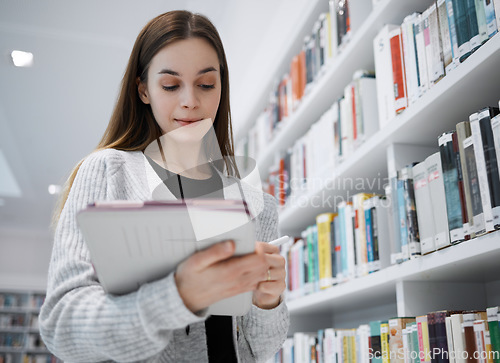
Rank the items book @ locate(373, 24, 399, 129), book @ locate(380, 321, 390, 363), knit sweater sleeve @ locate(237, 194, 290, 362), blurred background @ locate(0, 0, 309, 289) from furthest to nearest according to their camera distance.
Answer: blurred background @ locate(0, 0, 309, 289)
book @ locate(373, 24, 399, 129)
book @ locate(380, 321, 390, 363)
knit sweater sleeve @ locate(237, 194, 290, 362)

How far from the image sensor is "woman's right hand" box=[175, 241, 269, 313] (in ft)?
2.03

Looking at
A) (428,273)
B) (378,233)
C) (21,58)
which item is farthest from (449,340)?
(21,58)

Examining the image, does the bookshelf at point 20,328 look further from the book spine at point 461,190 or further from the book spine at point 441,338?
the book spine at point 461,190

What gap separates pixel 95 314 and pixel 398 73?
112 cm

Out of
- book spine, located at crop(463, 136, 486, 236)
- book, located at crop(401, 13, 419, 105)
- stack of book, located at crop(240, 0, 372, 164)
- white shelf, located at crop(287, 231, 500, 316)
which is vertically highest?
stack of book, located at crop(240, 0, 372, 164)

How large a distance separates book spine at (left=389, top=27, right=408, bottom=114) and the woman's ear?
2.48 ft

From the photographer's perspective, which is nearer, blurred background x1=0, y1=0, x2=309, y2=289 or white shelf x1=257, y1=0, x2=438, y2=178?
white shelf x1=257, y1=0, x2=438, y2=178

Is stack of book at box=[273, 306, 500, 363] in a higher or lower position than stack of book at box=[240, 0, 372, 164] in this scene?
lower

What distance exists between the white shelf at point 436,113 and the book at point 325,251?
5.2 inches

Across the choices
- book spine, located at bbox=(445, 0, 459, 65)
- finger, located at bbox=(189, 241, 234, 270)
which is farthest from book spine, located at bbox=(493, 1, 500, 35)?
finger, located at bbox=(189, 241, 234, 270)

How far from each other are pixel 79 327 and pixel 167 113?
1.55 ft

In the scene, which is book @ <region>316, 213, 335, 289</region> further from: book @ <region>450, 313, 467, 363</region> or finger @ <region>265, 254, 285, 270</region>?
finger @ <region>265, 254, 285, 270</region>

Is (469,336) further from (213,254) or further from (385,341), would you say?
(213,254)

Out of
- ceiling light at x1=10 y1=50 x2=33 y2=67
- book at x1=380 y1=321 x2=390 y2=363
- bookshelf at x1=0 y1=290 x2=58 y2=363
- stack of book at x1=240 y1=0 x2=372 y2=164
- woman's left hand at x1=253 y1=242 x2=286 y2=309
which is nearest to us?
woman's left hand at x1=253 y1=242 x2=286 y2=309
